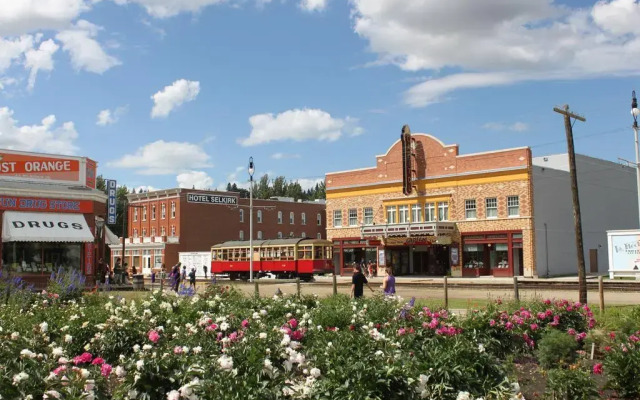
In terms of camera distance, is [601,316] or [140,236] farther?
[140,236]

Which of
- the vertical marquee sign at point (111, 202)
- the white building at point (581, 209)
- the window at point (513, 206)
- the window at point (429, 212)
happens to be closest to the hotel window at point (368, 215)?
the window at point (429, 212)

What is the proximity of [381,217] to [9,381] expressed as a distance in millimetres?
48822

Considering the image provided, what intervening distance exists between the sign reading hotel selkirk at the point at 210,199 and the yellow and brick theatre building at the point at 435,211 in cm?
2182

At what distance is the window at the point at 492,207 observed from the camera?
1820 inches

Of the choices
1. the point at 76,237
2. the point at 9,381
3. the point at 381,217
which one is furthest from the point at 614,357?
the point at 381,217

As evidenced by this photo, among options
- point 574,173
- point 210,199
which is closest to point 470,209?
point 574,173

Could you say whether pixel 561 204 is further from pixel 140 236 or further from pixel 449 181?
pixel 140 236

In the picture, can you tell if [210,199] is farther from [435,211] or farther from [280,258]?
[435,211]

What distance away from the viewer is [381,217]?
5356cm

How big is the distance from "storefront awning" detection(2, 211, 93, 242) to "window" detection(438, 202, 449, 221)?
27.2 m

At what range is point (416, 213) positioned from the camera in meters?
51.3

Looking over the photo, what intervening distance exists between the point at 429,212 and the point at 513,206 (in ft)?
24.2

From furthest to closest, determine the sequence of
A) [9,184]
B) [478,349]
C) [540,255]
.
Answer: [540,255]
[9,184]
[478,349]

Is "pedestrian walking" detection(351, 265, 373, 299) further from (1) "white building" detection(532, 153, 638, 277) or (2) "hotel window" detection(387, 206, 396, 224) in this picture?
(2) "hotel window" detection(387, 206, 396, 224)
